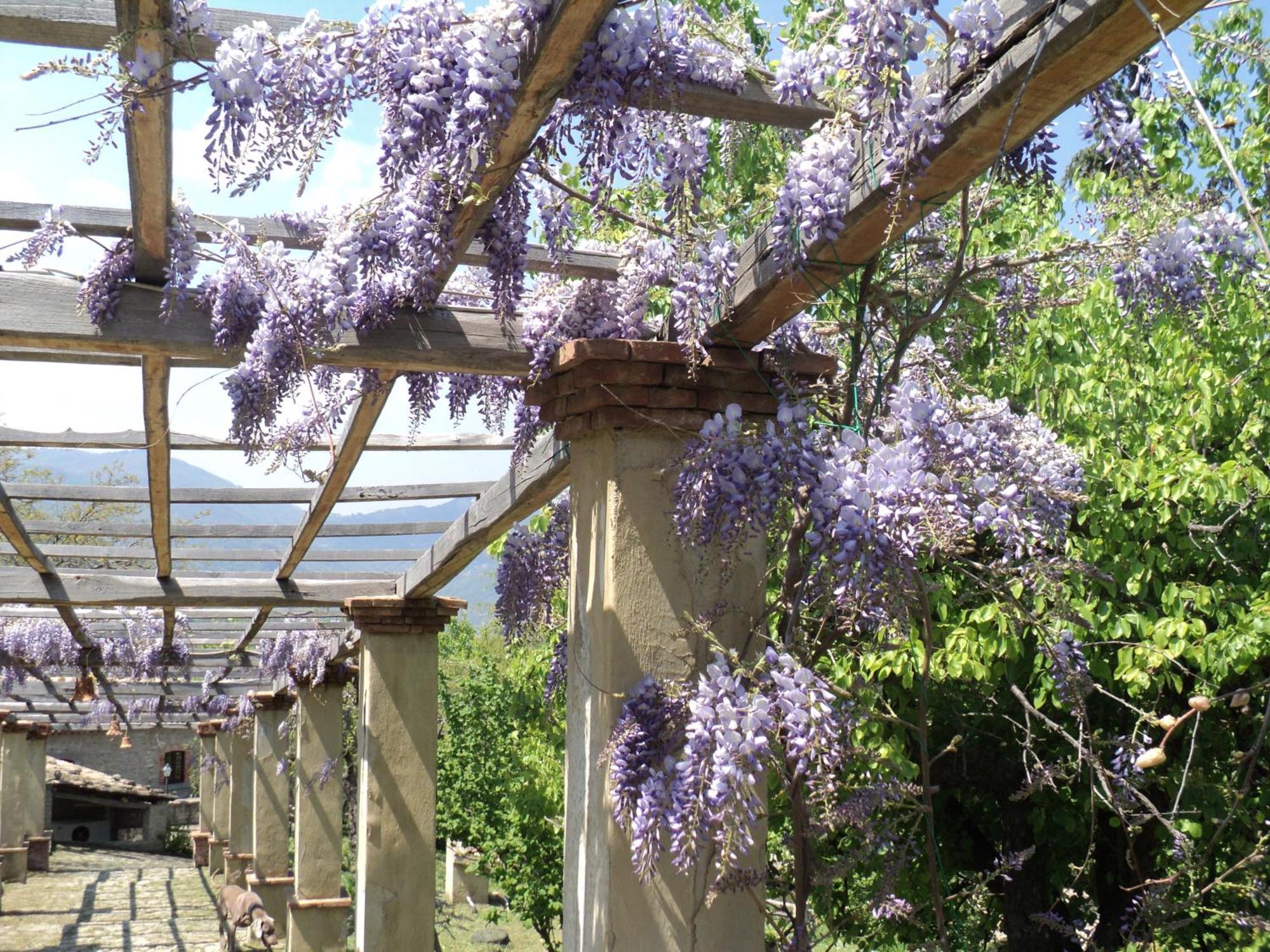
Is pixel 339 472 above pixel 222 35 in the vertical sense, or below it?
below

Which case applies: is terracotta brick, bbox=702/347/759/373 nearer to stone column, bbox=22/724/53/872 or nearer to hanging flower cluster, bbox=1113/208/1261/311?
hanging flower cluster, bbox=1113/208/1261/311

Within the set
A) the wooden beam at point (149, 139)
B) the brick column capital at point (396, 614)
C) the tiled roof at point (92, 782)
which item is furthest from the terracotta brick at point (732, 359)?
the tiled roof at point (92, 782)

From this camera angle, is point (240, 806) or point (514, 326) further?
point (240, 806)

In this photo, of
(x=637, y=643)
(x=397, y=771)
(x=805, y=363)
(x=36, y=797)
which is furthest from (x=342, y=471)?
(x=36, y=797)

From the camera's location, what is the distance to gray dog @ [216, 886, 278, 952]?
1134 cm

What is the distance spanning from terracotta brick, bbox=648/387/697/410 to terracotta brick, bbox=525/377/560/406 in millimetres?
296

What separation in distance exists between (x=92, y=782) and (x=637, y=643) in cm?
2402

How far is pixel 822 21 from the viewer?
119 inches

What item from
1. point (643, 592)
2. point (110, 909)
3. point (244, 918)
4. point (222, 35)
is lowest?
point (110, 909)

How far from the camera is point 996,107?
1878 mm

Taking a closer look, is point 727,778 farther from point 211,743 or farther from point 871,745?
point 211,743

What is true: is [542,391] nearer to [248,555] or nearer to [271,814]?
[248,555]

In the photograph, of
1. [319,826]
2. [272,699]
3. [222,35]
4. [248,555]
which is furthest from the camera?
[272,699]

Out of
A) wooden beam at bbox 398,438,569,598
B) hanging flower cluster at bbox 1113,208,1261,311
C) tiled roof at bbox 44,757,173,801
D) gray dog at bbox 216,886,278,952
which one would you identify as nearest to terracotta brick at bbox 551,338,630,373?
wooden beam at bbox 398,438,569,598
